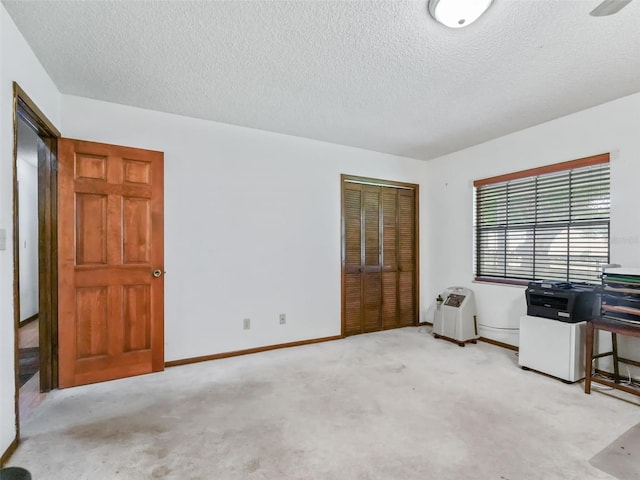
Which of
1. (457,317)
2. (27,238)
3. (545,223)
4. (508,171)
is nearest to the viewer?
(545,223)

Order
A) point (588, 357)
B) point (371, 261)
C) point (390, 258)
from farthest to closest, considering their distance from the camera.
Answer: point (390, 258), point (371, 261), point (588, 357)

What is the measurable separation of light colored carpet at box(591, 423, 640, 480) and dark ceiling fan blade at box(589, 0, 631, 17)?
2.44 metres

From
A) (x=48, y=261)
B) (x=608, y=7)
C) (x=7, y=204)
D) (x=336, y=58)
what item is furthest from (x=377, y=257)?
(x=7, y=204)

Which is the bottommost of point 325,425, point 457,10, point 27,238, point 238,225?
point 325,425

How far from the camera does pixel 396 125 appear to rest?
352 cm

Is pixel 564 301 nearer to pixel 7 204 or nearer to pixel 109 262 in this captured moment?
pixel 109 262

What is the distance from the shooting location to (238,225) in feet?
11.7

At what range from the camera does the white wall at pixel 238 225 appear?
3244 mm

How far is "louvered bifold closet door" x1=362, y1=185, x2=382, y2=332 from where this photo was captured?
14.5 feet

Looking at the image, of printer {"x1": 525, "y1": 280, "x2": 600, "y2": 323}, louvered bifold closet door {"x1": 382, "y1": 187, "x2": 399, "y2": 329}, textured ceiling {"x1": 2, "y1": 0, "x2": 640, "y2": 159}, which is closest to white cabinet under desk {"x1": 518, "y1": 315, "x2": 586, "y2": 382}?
printer {"x1": 525, "y1": 280, "x2": 600, "y2": 323}

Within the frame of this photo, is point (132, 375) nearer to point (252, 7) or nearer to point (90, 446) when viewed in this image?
point (90, 446)

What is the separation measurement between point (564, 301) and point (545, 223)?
3.22ft

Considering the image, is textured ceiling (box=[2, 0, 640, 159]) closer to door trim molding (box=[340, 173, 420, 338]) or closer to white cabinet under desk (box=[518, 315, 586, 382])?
door trim molding (box=[340, 173, 420, 338])

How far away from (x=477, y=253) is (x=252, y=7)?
3749 millimetres
